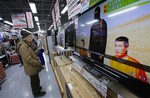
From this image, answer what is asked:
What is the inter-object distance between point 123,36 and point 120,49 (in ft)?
0.39

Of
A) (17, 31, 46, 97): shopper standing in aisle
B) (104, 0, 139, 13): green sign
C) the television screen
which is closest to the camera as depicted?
the television screen

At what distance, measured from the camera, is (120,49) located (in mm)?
899

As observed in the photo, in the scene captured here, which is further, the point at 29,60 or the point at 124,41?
the point at 29,60

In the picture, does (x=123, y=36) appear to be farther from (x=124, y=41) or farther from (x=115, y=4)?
(x=115, y=4)

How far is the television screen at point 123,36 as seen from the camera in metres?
0.70

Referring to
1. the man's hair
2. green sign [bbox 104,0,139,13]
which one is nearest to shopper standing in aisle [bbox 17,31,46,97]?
green sign [bbox 104,0,139,13]

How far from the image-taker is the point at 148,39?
67 cm

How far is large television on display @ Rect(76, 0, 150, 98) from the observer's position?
2.31 ft

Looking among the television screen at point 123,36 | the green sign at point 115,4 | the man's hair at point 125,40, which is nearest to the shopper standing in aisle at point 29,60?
the television screen at point 123,36

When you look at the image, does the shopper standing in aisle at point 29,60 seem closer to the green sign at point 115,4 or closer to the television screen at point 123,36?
the television screen at point 123,36

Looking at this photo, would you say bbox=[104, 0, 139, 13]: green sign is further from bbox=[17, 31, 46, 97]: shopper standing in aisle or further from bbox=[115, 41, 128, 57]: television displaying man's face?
bbox=[17, 31, 46, 97]: shopper standing in aisle

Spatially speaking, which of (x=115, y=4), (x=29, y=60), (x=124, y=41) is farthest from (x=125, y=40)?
(x=29, y=60)

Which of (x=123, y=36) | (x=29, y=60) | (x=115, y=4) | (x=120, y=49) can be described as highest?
(x=115, y=4)

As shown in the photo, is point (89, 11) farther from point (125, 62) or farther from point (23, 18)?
point (23, 18)
